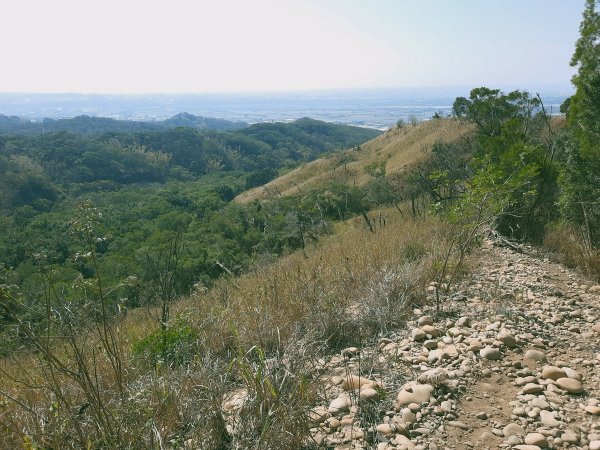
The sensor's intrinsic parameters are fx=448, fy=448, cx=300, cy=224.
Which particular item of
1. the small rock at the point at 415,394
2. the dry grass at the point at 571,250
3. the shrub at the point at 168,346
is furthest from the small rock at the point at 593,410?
the dry grass at the point at 571,250

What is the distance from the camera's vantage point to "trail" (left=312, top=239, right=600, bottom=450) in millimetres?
2400

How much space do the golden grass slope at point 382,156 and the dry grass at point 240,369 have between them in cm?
2026

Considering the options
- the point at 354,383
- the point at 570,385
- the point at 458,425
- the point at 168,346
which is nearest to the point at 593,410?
the point at 570,385

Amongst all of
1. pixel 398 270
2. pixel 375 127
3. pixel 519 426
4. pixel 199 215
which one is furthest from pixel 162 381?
pixel 375 127

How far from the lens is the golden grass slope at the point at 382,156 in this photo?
28531 millimetres

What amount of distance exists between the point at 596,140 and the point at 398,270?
3129 millimetres

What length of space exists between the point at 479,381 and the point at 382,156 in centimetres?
3347

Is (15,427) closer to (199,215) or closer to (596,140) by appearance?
(596,140)

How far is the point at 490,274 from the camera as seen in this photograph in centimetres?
491

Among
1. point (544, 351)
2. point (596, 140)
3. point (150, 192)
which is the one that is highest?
point (596, 140)

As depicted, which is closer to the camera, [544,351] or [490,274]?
[544,351]

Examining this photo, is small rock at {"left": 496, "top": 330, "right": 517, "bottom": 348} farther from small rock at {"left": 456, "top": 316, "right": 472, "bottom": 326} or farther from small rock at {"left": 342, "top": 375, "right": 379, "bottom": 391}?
small rock at {"left": 342, "top": 375, "right": 379, "bottom": 391}

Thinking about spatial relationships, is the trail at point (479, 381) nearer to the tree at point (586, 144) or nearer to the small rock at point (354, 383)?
the small rock at point (354, 383)

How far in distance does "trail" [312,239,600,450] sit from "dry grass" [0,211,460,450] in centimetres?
24
